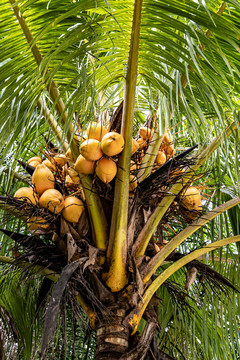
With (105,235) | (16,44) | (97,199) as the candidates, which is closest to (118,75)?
(16,44)

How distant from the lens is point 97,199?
66.9 inches

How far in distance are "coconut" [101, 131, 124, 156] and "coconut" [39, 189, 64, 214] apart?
0.28 meters

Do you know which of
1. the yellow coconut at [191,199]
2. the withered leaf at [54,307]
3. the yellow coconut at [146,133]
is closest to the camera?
the withered leaf at [54,307]

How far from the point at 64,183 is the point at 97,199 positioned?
187 millimetres

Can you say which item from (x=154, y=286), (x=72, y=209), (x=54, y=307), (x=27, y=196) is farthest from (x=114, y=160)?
(x=54, y=307)

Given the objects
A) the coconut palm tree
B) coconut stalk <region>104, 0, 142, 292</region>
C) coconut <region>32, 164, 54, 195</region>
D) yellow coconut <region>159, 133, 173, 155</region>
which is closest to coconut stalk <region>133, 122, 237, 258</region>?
the coconut palm tree

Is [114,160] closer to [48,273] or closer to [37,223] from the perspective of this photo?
[37,223]

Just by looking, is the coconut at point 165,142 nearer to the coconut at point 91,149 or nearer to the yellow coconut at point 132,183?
the yellow coconut at point 132,183

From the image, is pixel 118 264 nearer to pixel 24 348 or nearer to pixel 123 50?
pixel 123 50

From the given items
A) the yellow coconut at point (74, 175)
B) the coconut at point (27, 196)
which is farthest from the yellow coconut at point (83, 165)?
the coconut at point (27, 196)

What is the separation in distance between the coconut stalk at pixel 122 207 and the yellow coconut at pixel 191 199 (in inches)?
13.7

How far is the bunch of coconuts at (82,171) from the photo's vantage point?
1.57 metres

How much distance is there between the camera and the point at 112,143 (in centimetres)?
153

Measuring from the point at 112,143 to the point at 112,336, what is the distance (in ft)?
2.36
